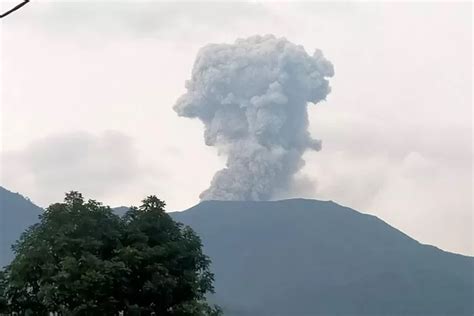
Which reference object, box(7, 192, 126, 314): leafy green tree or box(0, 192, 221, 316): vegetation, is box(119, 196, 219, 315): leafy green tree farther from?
box(7, 192, 126, 314): leafy green tree

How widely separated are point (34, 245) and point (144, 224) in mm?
6062

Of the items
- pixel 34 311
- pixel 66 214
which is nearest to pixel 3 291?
pixel 34 311

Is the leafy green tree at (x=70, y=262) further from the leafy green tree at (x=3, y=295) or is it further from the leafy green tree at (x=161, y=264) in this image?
the leafy green tree at (x=161, y=264)

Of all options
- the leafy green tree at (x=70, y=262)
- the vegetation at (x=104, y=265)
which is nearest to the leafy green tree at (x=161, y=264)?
the vegetation at (x=104, y=265)

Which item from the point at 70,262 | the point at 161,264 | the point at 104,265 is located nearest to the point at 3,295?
the point at 70,262

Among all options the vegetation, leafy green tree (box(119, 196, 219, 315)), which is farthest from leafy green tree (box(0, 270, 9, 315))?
leafy green tree (box(119, 196, 219, 315))

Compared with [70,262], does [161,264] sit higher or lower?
higher

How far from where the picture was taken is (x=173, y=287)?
47.9 m

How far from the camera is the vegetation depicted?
1815 inches

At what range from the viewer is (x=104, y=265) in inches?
1806

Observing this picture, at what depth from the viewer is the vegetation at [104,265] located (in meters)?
46.1

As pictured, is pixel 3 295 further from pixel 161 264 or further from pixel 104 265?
pixel 161 264

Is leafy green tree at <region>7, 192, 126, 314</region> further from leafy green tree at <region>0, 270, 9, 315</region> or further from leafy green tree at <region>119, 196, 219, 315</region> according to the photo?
leafy green tree at <region>119, 196, 219, 315</region>

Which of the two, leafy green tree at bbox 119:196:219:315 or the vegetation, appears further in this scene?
leafy green tree at bbox 119:196:219:315
